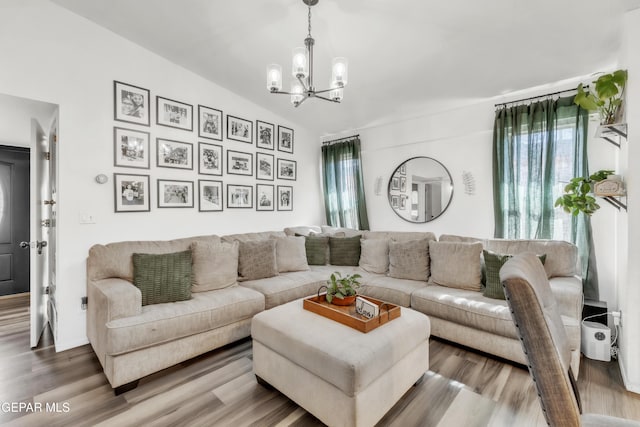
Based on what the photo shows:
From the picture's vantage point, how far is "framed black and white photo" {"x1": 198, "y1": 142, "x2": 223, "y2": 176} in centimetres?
359

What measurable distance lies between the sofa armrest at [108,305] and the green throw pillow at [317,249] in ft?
7.01

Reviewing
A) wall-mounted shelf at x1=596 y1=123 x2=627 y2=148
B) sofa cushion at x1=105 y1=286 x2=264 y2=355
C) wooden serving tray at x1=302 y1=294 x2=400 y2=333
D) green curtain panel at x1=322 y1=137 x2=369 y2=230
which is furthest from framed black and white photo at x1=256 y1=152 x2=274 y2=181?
wall-mounted shelf at x1=596 y1=123 x2=627 y2=148

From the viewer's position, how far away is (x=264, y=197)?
4293 millimetres

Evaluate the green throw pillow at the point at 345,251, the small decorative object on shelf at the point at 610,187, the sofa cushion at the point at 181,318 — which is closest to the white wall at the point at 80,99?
the sofa cushion at the point at 181,318

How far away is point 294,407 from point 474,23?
3090 millimetres

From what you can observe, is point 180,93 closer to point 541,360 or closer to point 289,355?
point 289,355

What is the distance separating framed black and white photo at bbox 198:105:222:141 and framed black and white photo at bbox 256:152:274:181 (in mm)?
642

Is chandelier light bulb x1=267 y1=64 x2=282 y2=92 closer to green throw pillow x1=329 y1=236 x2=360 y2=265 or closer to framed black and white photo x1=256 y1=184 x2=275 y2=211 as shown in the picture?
framed black and white photo x1=256 y1=184 x2=275 y2=211

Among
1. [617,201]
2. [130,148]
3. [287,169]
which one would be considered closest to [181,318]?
[130,148]

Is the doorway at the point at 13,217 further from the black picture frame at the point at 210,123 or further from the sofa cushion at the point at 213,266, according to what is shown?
the sofa cushion at the point at 213,266

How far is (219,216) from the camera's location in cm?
377

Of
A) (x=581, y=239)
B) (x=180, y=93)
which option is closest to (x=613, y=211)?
(x=581, y=239)

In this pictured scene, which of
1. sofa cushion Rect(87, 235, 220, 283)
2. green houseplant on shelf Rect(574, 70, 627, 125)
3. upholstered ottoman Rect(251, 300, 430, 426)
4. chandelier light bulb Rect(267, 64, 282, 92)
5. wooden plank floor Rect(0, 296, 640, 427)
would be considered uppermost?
A: chandelier light bulb Rect(267, 64, 282, 92)

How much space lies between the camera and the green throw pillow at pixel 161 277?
2494mm
